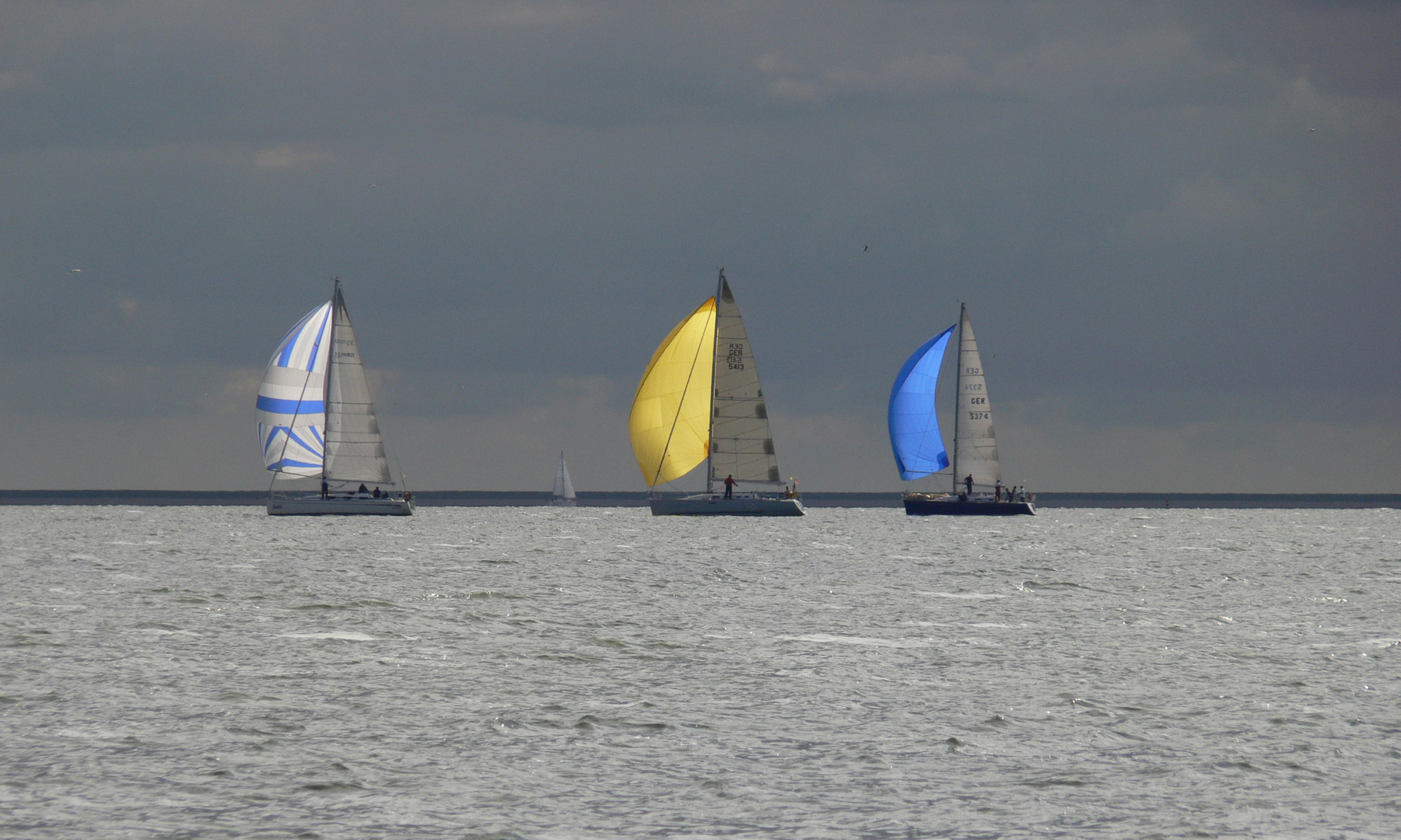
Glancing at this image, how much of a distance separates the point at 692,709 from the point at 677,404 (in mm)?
72659

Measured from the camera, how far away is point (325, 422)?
9181 cm

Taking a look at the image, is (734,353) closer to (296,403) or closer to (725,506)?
(725,506)

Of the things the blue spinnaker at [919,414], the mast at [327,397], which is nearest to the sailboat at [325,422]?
the mast at [327,397]

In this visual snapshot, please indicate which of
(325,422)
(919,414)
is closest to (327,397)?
(325,422)

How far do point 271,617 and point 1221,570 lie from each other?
35.1 m

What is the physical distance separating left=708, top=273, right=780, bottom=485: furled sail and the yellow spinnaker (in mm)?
824

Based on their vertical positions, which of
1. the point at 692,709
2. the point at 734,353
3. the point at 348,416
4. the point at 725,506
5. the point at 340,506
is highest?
the point at 734,353

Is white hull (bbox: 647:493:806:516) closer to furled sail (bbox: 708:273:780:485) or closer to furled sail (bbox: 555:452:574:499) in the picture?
furled sail (bbox: 708:273:780:485)

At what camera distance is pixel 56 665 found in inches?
898

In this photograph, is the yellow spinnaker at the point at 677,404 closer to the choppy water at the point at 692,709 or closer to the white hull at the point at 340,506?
the white hull at the point at 340,506

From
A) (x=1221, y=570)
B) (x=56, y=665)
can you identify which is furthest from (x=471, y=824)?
(x=1221, y=570)

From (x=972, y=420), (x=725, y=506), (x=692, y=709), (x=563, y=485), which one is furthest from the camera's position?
(x=563, y=485)

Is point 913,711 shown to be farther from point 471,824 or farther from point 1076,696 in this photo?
point 471,824

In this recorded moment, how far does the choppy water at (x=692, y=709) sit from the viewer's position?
13.4 metres
